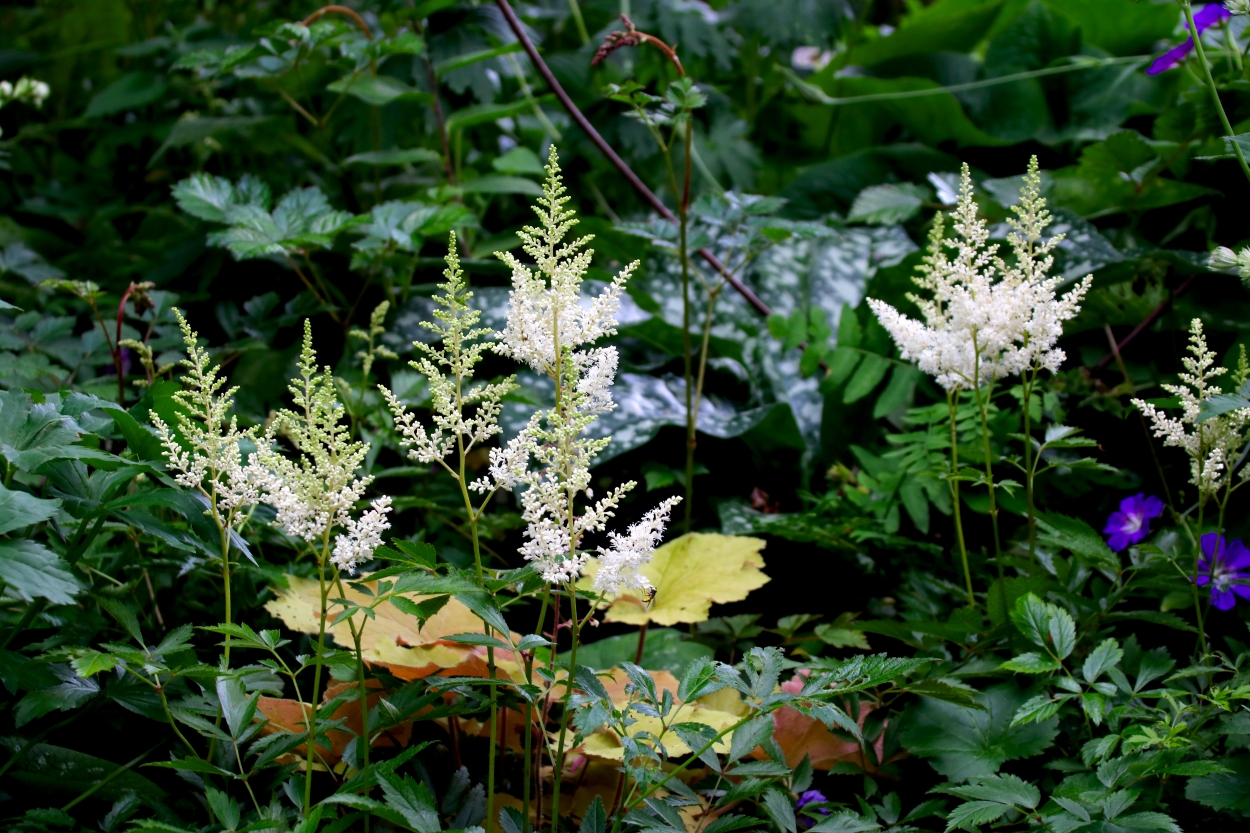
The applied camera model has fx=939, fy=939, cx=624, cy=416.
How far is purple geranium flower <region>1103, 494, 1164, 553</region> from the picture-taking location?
4.26ft

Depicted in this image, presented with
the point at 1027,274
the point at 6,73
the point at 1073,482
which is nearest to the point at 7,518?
the point at 1027,274

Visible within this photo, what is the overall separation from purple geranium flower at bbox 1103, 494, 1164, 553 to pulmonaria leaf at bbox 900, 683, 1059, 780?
38 cm

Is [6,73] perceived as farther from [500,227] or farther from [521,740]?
[521,740]

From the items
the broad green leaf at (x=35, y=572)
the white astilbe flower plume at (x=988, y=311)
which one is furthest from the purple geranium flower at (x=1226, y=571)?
the broad green leaf at (x=35, y=572)

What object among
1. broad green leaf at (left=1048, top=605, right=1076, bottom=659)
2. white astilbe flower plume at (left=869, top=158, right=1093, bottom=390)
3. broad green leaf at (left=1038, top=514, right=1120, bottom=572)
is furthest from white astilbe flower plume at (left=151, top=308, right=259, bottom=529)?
broad green leaf at (left=1038, top=514, right=1120, bottom=572)

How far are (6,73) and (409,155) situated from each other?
1.61 m

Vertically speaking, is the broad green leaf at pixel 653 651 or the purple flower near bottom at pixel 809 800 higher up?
the purple flower near bottom at pixel 809 800

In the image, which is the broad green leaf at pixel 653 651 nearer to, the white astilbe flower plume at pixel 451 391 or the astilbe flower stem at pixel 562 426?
the astilbe flower stem at pixel 562 426

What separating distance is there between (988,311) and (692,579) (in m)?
0.50

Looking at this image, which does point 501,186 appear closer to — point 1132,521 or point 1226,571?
point 1132,521

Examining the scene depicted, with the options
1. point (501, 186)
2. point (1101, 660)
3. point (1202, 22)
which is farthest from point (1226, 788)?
point (501, 186)

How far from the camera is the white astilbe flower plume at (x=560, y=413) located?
76 cm

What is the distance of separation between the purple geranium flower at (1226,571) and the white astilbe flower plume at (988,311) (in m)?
0.38

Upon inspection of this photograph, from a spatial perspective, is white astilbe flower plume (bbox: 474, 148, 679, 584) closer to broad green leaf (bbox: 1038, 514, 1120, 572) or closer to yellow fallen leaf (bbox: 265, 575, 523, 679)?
yellow fallen leaf (bbox: 265, 575, 523, 679)
